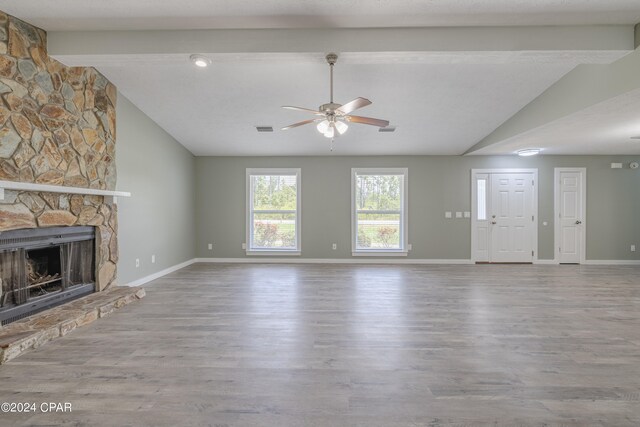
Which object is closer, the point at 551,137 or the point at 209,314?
the point at 209,314

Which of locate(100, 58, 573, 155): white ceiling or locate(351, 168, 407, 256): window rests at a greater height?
locate(100, 58, 573, 155): white ceiling

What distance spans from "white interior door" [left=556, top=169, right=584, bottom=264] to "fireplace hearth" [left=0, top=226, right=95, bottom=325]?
337 inches

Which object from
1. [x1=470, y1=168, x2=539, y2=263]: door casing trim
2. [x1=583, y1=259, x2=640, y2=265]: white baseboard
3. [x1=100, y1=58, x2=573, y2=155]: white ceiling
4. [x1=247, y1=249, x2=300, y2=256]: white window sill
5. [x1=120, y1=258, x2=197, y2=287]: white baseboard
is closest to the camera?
[x1=100, y1=58, x2=573, y2=155]: white ceiling

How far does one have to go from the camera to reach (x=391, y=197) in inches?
262

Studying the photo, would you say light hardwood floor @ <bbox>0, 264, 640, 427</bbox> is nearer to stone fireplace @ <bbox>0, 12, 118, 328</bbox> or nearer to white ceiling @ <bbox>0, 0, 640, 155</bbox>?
stone fireplace @ <bbox>0, 12, 118, 328</bbox>

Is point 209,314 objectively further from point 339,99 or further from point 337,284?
point 339,99

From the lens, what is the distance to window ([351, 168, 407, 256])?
21.8 feet

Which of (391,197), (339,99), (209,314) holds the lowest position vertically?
(209,314)

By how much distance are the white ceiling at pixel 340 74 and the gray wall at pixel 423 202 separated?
0.37 meters

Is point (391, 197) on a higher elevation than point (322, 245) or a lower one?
higher

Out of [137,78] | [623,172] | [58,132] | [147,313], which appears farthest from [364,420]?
[623,172]

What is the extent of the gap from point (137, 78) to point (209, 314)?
123 inches

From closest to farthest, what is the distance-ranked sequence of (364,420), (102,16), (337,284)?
(364,420)
(102,16)
(337,284)

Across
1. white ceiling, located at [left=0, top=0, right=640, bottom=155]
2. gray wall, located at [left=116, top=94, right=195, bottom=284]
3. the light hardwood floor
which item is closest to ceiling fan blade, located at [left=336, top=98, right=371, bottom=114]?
white ceiling, located at [left=0, top=0, right=640, bottom=155]
